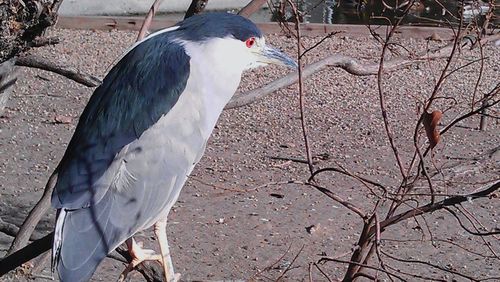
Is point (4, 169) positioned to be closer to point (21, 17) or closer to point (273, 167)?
point (273, 167)

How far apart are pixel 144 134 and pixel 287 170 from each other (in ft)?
8.99

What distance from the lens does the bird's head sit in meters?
2.34

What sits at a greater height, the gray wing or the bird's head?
the bird's head

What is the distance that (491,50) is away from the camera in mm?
7816

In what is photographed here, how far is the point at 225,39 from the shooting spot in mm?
2346

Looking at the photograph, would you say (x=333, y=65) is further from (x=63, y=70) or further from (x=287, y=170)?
(x=287, y=170)

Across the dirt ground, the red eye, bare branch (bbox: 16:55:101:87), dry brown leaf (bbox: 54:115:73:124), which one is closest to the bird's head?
the red eye

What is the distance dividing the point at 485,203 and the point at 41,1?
10.2ft

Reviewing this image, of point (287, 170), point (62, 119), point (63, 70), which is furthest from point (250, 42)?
point (62, 119)

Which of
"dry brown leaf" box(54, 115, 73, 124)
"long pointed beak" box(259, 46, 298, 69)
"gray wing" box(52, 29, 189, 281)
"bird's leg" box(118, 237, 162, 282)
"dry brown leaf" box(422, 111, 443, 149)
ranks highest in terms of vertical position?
"long pointed beak" box(259, 46, 298, 69)

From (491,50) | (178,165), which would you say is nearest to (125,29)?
(491,50)

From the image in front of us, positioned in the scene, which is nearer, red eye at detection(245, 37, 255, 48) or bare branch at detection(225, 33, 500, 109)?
red eye at detection(245, 37, 255, 48)

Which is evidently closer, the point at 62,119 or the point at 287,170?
the point at 287,170

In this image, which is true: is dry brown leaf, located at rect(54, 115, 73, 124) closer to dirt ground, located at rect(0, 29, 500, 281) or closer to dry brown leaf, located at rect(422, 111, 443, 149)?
dirt ground, located at rect(0, 29, 500, 281)
